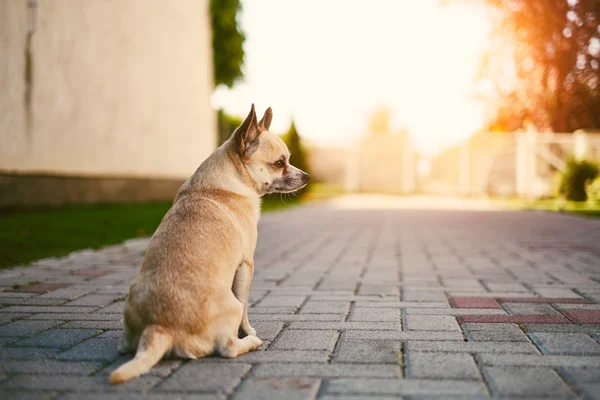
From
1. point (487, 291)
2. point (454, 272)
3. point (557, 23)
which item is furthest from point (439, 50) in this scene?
point (487, 291)

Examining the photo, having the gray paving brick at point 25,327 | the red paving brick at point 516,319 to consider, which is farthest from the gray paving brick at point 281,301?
the gray paving brick at point 25,327

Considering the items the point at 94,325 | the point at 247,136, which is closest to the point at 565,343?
the point at 247,136

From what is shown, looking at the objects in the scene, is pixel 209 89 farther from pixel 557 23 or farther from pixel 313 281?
pixel 313 281

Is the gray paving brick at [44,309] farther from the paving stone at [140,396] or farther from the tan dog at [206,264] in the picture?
the paving stone at [140,396]

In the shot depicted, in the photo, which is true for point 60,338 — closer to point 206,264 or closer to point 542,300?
point 206,264

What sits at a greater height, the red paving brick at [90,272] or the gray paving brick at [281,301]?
the red paving brick at [90,272]

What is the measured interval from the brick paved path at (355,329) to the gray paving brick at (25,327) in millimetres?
17

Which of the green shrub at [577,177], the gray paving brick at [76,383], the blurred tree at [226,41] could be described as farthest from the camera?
the blurred tree at [226,41]

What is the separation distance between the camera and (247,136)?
10.5 feet

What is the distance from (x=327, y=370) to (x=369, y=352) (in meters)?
0.36

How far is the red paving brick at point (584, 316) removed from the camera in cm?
337

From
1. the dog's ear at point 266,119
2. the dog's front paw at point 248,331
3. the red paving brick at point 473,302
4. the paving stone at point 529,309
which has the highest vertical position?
the dog's ear at point 266,119

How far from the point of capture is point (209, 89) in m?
18.0

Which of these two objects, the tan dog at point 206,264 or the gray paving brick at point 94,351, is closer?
the tan dog at point 206,264
